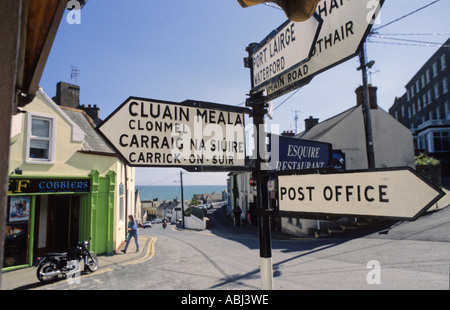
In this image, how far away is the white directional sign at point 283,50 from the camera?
6.28 feet

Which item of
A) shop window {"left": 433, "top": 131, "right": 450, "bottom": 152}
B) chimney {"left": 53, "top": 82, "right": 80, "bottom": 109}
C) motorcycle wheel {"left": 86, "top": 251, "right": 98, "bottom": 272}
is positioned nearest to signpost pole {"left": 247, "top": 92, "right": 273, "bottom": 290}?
motorcycle wheel {"left": 86, "top": 251, "right": 98, "bottom": 272}

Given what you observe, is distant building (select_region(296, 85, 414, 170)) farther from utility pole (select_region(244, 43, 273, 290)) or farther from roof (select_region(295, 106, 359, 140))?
utility pole (select_region(244, 43, 273, 290))

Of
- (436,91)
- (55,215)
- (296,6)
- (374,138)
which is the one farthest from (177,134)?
(436,91)

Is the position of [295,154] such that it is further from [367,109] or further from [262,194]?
[367,109]

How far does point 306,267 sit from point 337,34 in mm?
7990

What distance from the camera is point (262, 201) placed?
6.79 feet

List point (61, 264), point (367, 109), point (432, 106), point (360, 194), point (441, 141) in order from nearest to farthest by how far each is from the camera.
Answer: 1. point (360, 194)
2. point (61, 264)
3. point (367, 109)
4. point (441, 141)
5. point (432, 106)

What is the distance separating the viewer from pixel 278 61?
2186 mm

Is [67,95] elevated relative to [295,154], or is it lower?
elevated

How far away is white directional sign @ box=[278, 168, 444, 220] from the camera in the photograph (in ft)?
4.33

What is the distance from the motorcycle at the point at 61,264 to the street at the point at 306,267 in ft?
1.04

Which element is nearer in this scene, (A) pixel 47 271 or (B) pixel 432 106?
(A) pixel 47 271

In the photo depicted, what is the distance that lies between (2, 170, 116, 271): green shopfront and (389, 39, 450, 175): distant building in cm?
3755

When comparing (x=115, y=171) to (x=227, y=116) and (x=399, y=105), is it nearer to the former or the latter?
(x=227, y=116)
